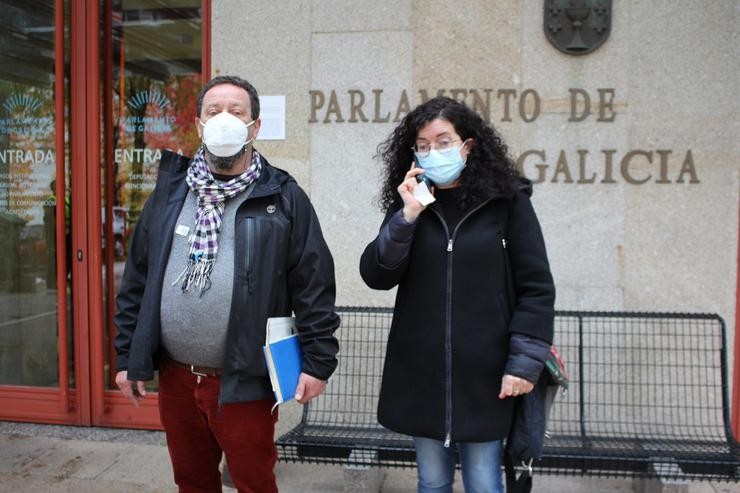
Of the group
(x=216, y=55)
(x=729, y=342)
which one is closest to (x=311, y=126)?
(x=216, y=55)

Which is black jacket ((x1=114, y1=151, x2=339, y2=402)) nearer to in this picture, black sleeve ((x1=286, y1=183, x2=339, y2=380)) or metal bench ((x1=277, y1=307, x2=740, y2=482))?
black sleeve ((x1=286, y1=183, x2=339, y2=380))

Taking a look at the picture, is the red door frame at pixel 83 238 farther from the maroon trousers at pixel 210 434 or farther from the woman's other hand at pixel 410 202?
the woman's other hand at pixel 410 202

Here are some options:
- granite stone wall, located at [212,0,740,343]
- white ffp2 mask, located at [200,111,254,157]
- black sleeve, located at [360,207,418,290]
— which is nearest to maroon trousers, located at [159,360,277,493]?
black sleeve, located at [360,207,418,290]

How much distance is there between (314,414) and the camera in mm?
4312

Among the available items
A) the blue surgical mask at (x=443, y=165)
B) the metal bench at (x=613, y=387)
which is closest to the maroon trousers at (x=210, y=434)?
the blue surgical mask at (x=443, y=165)

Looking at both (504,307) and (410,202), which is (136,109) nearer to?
(410,202)

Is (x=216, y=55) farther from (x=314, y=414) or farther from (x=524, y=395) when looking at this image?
(x=524, y=395)

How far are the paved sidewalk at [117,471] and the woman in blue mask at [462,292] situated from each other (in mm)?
1651

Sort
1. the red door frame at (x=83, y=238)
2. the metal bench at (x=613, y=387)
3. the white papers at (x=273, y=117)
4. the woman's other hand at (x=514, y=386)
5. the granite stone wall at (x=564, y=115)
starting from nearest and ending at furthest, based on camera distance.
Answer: the woman's other hand at (x=514, y=386), the metal bench at (x=613, y=387), the granite stone wall at (x=564, y=115), the white papers at (x=273, y=117), the red door frame at (x=83, y=238)

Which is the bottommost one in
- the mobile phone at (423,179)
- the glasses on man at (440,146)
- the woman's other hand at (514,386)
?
the woman's other hand at (514,386)

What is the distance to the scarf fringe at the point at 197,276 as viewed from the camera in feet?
7.68

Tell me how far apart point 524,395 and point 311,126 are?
258 cm

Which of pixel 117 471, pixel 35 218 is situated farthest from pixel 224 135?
pixel 35 218

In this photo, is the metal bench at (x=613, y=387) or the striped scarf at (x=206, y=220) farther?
the metal bench at (x=613, y=387)
